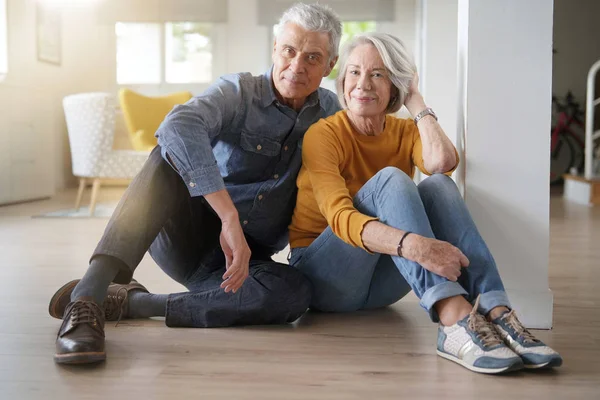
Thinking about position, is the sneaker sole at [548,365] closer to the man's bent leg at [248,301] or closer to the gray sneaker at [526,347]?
the gray sneaker at [526,347]

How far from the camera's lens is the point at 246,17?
7.64 metres

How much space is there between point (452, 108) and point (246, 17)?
154 inches

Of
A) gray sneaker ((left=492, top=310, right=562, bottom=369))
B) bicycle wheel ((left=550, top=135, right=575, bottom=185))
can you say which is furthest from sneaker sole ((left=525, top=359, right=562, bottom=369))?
bicycle wheel ((left=550, top=135, right=575, bottom=185))

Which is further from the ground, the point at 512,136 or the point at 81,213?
the point at 512,136

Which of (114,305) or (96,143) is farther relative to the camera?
(96,143)

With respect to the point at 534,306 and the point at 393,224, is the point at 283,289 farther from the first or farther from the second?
the point at 534,306

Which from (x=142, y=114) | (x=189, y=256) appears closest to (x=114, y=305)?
(x=189, y=256)

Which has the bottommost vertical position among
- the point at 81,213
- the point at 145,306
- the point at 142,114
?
the point at 81,213

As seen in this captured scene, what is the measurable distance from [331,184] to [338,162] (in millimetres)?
94

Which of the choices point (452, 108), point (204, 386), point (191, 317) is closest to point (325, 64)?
point (191, 317)

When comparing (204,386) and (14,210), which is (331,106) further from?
(14,210)

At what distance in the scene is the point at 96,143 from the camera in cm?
529

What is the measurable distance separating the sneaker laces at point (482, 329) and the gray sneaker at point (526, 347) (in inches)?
1.0

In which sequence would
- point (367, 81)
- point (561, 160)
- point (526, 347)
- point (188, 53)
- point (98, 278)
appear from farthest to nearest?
point (561, 160) < point (188, 53) < point (367, 81) < point (98, 278) < point (526, 347)
